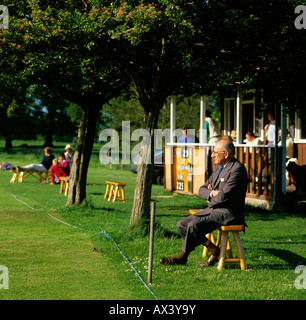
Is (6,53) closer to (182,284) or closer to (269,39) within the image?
(269,39)

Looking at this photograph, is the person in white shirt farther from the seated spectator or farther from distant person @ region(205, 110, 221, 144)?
the seated spectator

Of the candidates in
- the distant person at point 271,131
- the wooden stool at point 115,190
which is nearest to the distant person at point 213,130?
the distant person at point 271,131

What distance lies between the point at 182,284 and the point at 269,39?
4677 millimetres

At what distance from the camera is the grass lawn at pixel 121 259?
700 centimetres

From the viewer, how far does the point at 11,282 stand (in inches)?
293

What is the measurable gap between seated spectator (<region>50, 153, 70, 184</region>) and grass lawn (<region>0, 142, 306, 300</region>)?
8.25 m

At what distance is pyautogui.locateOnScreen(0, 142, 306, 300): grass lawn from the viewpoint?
7.00 m

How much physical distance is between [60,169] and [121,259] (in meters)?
15.6

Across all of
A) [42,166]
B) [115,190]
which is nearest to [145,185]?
[115,190]

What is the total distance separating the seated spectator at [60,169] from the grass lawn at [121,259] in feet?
27.1

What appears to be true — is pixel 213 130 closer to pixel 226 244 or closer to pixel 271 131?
pixel 271 131

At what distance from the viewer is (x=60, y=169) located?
79.0 feet

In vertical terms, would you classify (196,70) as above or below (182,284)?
above
